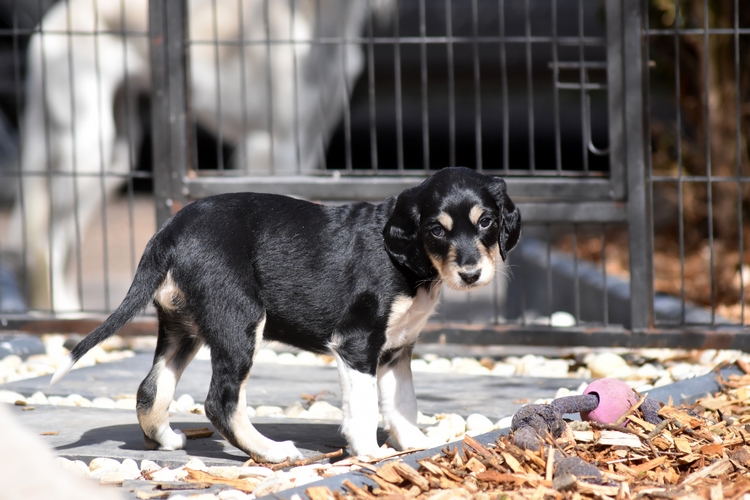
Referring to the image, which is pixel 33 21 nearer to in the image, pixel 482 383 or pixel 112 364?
pixel 112 364

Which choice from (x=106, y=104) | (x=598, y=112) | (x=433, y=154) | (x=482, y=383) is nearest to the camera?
(x=482, y=383)

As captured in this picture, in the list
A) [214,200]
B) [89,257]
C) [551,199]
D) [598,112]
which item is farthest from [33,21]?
[214,200]

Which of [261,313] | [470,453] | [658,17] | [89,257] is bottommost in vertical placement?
[89,257]

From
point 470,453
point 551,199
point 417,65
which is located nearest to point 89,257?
point 417,65

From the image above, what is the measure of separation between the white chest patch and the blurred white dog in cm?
372

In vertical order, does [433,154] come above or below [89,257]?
above

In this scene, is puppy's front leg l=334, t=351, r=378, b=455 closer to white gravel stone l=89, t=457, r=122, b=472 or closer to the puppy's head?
the puppy's head

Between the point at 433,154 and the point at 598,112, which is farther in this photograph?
the point at 433,154

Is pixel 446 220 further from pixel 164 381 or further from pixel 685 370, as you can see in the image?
pixel 685 370

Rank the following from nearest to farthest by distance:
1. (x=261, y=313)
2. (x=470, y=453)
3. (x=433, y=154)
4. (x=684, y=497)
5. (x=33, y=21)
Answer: (x=684, y=497) < (x=470, y=453) < (x=261, y=313) < (x=33, y=21) < (x=433, y=154)

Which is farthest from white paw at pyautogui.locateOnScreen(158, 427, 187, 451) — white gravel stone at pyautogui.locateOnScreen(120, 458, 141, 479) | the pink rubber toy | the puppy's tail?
the pink rubber toy

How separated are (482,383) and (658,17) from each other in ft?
16.1

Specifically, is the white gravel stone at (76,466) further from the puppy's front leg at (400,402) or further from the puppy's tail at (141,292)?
the puppy's front leg at (400,402)

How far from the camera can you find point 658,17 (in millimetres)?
8398
